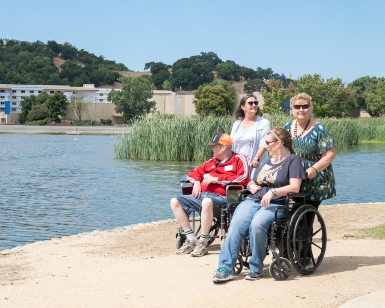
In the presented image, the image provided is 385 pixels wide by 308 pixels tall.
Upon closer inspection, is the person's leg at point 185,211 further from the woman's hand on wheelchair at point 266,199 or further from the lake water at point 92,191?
the lake water at point 92,191

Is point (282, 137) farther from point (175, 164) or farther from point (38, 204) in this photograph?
point (175, 164)

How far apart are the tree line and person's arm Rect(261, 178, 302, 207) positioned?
16300cm

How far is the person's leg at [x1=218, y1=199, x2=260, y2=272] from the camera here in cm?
549

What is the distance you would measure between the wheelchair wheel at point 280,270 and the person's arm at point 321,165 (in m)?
0.84

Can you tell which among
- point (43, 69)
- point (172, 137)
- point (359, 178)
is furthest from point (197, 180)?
point (43, 69)

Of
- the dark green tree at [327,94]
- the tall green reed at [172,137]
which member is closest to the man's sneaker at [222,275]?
the tall green reed at [172,137]

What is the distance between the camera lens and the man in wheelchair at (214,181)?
6.87 m

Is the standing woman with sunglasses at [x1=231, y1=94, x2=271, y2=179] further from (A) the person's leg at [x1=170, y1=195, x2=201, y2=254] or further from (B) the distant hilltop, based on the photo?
(B) the distant hilltop

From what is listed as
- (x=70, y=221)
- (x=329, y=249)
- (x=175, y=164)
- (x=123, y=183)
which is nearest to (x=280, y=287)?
(x=329, y=249)

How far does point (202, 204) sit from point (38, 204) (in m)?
8.15

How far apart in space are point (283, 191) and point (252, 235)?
1.65ft

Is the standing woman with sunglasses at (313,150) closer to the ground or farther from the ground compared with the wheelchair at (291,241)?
farther from the ground

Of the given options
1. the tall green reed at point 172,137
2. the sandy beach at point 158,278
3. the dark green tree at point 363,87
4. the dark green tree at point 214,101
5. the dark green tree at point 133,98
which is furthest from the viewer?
the dark green tree at point 214,101

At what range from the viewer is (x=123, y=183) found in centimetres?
1834
